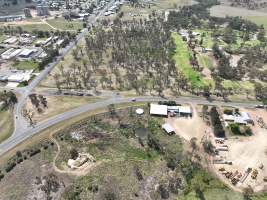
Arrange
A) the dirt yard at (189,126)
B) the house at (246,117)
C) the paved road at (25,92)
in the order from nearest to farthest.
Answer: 1. the dirt yard at (189,126)
2. the paved road at (25,92)
3. the house at (246,117)

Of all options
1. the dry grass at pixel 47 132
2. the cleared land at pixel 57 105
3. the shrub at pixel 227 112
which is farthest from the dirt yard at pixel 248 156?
the cleared land at pixel 57 105

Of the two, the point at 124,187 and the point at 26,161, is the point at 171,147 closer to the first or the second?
the point at 124,187

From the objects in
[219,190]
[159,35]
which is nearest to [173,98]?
[219,190]

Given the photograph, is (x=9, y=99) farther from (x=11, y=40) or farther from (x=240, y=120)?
(x=240, y=120)

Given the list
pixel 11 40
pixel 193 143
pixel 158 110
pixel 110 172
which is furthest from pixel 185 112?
pixel 11 40

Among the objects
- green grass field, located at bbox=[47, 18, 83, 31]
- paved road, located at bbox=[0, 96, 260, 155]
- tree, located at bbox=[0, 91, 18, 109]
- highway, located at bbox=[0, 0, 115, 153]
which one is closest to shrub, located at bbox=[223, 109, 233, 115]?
paved road, located at bbox=[0, 96, 260, 155]

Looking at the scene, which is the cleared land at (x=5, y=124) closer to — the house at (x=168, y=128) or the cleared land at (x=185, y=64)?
the house at (x=168, y=128)
